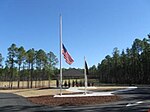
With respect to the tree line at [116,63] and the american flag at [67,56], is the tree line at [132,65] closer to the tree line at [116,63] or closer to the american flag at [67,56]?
the tree line at [116,63]

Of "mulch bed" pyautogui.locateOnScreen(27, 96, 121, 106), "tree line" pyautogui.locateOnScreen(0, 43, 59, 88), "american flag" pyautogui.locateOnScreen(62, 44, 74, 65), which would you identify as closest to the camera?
"mulch bed" pyautogui.locateOnScreen(27, 96, 121, 106)

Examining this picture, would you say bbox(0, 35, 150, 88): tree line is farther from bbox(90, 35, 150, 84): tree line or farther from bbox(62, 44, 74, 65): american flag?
bbox(62, 44, 74, 65): american flag

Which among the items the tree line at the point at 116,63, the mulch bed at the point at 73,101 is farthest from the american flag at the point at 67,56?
the tree line at the point at 116,63

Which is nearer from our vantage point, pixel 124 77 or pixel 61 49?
pixel 61 49

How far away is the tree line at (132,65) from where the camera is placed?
81.4 metres

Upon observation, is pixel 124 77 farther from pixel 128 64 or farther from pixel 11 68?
pixel 11 68

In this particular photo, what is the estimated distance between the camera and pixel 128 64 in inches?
3519

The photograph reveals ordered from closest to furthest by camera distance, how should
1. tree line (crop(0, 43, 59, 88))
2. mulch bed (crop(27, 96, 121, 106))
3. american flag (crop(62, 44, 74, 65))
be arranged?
mulch bed (crop(27, 96, 121, 106))
american flag (crop(62, 44, 74, 65))
tree line (crop(0, 43, 59, 88))

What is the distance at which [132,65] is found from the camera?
87.4m

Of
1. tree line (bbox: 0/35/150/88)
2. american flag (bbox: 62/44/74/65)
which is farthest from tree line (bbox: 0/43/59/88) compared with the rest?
american flag (bbox: 62/44/74/65)

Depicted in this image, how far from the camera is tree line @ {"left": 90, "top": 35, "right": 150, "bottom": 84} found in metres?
81.4

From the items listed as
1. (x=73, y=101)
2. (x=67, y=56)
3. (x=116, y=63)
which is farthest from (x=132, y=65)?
(x=73, y=101)

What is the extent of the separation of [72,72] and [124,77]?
29344mm

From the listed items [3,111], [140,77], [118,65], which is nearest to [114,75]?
[118,65]
